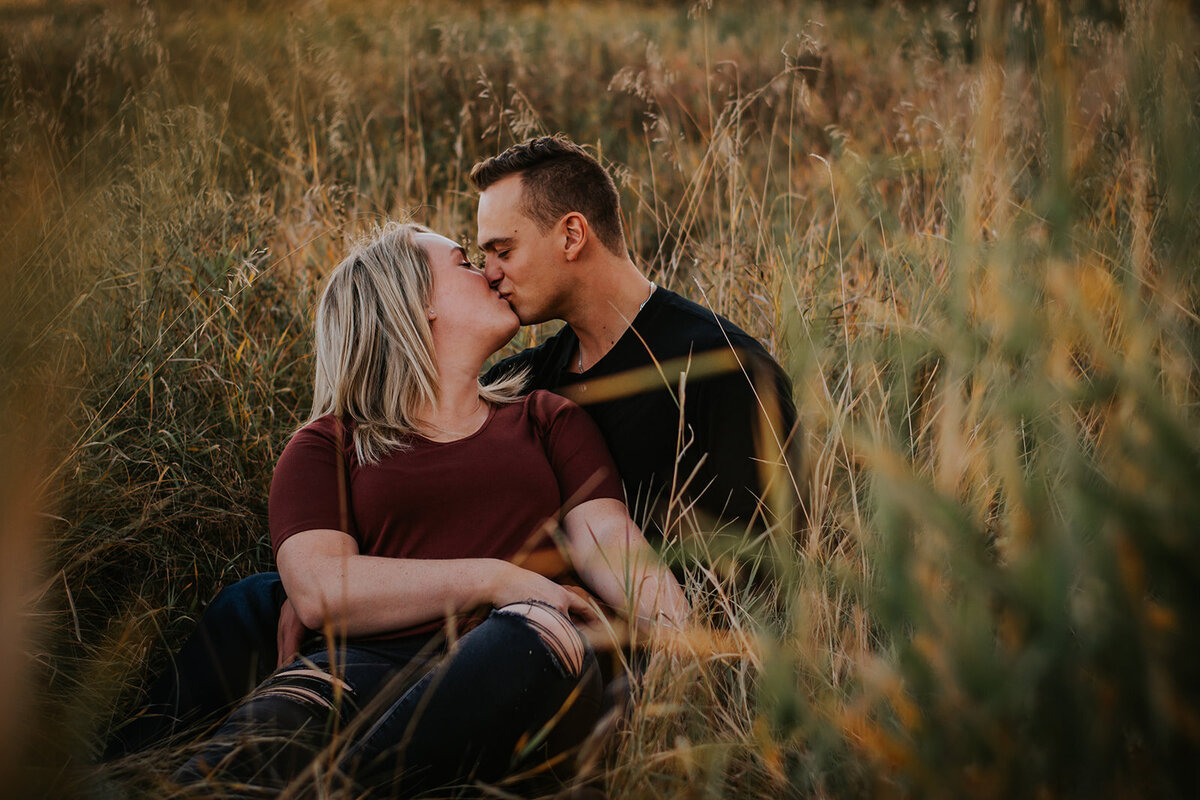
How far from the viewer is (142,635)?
2145 millimetres

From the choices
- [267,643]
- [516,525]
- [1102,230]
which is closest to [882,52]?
[1102,230]

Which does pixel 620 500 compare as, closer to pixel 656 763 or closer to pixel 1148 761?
pixel 656 763

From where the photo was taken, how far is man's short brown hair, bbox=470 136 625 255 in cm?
263

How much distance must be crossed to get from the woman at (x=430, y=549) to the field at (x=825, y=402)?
0.18m

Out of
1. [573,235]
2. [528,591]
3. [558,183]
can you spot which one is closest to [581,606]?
[528,591]

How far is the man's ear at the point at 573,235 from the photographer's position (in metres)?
2.58

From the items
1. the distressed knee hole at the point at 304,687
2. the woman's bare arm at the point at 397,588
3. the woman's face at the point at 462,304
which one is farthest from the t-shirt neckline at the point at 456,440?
the distressed knee hole at the point at 304,687

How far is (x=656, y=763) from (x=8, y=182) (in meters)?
2.18

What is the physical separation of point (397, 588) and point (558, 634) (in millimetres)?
391

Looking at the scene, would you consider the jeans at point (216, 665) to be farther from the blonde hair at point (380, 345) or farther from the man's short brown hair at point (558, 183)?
the man's short brown hair at point (558, 183)

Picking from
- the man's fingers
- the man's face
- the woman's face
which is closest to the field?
the man's fingers

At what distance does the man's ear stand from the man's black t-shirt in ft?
0.91

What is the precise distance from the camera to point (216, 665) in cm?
191

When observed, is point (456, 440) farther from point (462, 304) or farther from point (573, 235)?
point (573, 235)
